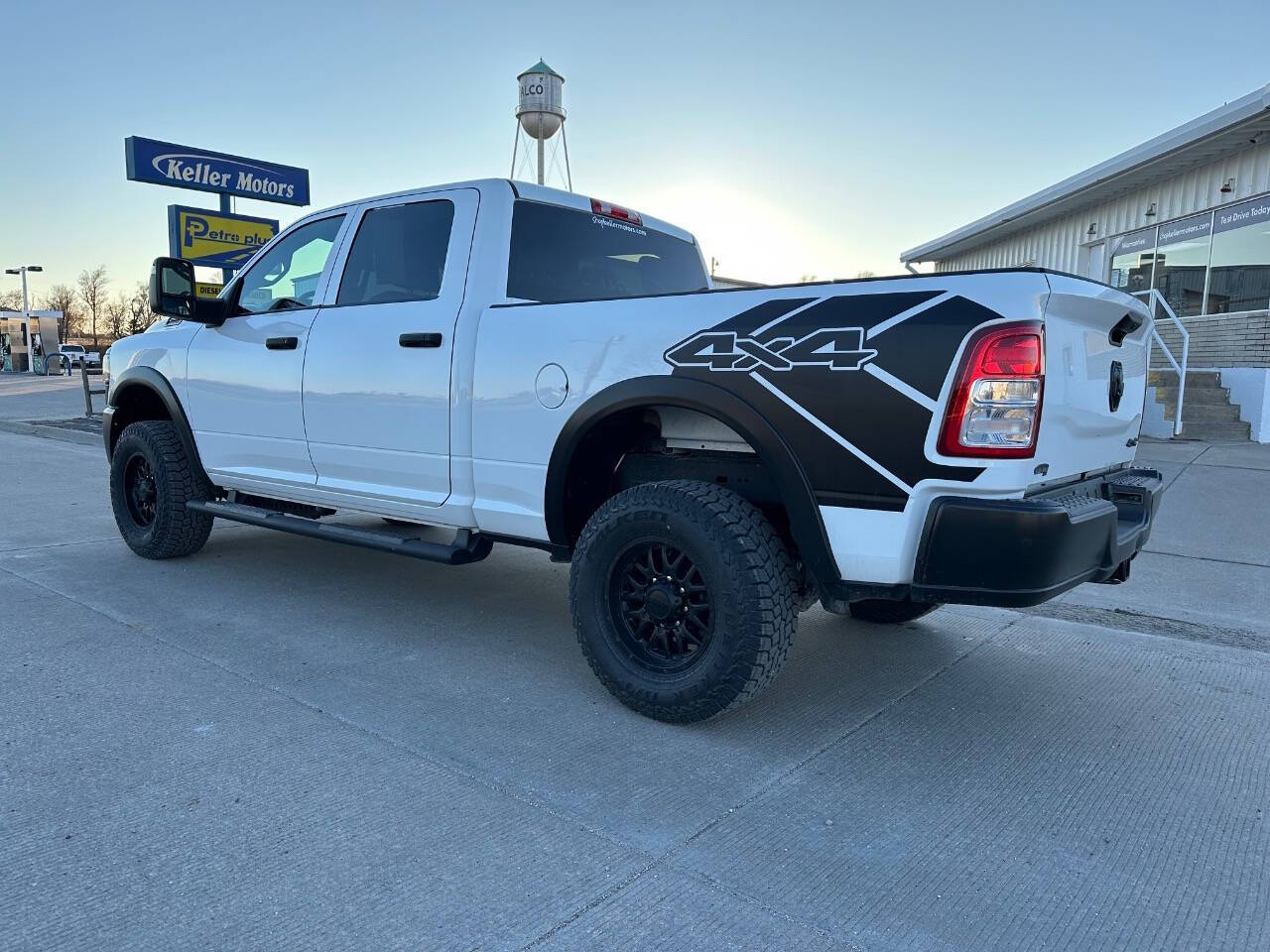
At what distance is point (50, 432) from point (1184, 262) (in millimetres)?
17921

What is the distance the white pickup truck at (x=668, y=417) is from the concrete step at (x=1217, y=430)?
9077mm

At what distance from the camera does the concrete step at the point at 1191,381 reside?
11.8 meters

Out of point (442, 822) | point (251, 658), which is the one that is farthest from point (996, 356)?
point (251, 658)

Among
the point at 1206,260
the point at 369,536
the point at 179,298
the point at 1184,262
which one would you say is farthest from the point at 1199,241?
the point at 179,298

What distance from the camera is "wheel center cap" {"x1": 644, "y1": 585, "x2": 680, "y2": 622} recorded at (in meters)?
3.03

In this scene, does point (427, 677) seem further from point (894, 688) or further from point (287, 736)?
point (894, 688)

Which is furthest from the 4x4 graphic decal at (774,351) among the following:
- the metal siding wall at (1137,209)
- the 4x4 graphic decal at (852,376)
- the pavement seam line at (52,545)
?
the metal siding wall at (1137,209)

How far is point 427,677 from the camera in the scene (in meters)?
3.50

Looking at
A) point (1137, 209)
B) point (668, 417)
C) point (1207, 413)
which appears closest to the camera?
point (668, 417)

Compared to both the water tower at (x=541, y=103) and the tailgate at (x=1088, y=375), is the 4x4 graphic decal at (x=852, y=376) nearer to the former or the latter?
the tailgate at (x=1088, y=375)

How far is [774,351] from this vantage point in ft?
8.98

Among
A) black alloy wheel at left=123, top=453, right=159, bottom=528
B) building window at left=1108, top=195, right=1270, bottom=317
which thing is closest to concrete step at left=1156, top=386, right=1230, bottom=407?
building window at left=1108, top=195, right=1270, bottom=317

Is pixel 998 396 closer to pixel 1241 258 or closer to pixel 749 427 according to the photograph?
pixel 749 427

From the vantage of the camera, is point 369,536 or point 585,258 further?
point 585,258
